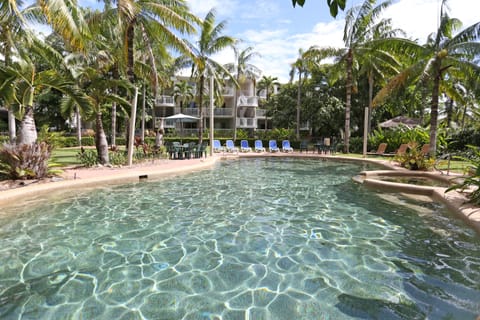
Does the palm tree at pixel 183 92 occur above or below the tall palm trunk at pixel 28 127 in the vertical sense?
above

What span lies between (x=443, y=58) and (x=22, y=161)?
52.2 feet

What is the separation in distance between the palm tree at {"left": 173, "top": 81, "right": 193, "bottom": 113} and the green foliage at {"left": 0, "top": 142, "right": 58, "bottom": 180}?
30796 millimetres

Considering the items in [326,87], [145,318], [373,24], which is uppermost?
[373,24]

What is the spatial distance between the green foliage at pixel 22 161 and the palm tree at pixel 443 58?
13.7 metres

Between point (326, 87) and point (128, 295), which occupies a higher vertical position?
point (326, 87)

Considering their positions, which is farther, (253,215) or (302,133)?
(302,133)

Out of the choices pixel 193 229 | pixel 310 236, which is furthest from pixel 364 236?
pixel 193 229

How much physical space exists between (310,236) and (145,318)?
3042 mm

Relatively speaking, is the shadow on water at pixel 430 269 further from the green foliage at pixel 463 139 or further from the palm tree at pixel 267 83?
the palm tree at pixel 267 83

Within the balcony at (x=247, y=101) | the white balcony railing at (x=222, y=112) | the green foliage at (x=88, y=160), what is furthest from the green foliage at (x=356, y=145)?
the white balcony railing at (x=222, y=112)

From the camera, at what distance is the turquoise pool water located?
3.15 metres

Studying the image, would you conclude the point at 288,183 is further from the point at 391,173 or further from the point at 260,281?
the point at 260,281

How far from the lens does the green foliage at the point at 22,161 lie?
8.33m

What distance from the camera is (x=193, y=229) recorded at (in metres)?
5.53
